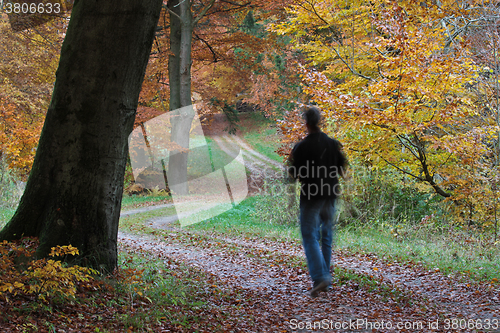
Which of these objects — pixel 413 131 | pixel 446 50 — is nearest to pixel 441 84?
pixel 413 131

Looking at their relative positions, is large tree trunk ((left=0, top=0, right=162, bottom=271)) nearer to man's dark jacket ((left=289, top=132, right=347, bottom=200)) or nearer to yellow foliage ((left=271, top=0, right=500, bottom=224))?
man's dark jacket ((left=289, top=132, right=347, bottom=200))

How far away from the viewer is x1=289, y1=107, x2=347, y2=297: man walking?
4.16 metres

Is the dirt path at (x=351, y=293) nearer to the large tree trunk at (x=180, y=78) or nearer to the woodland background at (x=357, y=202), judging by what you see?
the woodland background at (x=357, y=202)

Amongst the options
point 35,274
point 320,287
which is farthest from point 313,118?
point 35,274

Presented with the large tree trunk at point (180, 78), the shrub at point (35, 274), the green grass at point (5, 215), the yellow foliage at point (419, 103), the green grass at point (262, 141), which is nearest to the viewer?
the shrub at point (35, 274)

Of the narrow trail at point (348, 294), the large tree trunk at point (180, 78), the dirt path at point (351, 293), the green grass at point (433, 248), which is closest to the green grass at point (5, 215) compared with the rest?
the narrow trail at point (348, 294)

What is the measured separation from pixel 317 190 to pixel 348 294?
169cm

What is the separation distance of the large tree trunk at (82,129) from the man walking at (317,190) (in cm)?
215

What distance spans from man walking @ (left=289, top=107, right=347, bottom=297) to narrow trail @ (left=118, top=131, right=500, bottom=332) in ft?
1.51

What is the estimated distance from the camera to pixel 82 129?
4.20 m

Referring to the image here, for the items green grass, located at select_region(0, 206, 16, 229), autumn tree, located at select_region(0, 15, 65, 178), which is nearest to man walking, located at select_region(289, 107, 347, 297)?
green grass, located at select_region(0, 206, 16, 229)

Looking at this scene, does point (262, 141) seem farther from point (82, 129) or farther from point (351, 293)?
point (82, 129)

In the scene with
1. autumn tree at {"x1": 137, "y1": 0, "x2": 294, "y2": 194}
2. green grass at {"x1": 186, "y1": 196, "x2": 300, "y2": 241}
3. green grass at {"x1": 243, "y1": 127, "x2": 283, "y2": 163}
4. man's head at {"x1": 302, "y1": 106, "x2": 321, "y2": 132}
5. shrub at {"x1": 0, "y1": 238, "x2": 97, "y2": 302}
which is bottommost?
green grass at {"x1": 186, "y1": 196, "x2": 300, "y2": 241}

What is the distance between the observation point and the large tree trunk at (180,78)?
1579cm
